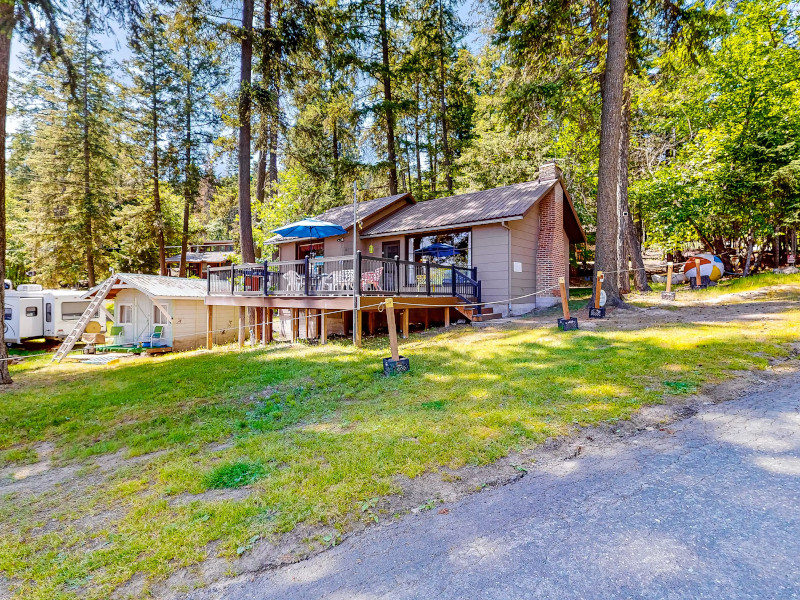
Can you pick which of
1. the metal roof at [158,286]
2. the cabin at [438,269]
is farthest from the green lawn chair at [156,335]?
the cabin at [438,269]

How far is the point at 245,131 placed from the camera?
1333 cm

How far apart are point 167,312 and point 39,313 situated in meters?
6.72

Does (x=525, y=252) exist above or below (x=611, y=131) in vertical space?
below

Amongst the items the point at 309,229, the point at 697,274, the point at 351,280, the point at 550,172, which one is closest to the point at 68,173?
the point at 309,229

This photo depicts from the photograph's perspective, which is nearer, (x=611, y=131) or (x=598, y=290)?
(x=598, y=290)

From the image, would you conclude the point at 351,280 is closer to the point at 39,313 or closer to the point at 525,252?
the point at 525,252

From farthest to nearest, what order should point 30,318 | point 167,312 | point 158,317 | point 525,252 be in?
point 30,318 < point 158,317 < point 167,312 < point 525,252

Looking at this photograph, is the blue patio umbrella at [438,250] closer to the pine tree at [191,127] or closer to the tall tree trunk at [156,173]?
the pine tree at [191,127]

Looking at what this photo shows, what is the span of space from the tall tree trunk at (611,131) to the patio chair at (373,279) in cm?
588

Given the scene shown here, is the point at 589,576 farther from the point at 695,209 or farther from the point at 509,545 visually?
the point at 695,209

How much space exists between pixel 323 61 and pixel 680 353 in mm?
14360

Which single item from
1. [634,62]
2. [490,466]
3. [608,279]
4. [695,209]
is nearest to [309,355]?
[490,466]

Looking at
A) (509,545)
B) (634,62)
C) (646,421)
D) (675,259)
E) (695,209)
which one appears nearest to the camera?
(509,545)

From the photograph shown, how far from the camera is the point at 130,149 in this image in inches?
861
